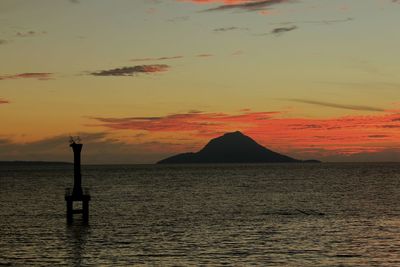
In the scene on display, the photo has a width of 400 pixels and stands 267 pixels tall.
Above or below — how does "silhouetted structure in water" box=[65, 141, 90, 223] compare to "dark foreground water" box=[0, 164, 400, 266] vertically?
above

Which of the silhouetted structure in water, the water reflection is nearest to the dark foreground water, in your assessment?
the water reflection

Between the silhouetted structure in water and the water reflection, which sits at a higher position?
the silhouetted structure in water

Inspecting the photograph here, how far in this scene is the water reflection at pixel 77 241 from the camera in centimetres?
4303

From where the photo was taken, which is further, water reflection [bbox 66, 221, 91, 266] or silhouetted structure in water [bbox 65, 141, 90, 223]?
silhouetted structure in water [bbox 65, 141, 90, 223]

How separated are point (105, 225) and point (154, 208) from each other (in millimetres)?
22015

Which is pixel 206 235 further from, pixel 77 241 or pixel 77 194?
pixel 77 194

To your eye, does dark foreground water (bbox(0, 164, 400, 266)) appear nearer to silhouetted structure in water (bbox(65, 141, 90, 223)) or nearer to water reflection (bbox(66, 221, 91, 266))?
water reflection (bbox(66, 221, 91, 266))

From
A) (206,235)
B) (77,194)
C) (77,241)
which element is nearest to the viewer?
(77,241)

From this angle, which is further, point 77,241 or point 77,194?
point 77,194

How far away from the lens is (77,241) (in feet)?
170

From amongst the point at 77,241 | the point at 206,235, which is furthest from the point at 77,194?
the point at 206,235

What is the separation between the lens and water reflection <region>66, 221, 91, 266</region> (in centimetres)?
4303

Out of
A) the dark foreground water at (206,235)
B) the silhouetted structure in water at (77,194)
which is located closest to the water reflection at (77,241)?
the dark foreground water at (206,235)

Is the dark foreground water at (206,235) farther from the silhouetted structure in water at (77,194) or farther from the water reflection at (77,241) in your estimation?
the silhouetted structure in water at (77,194)
